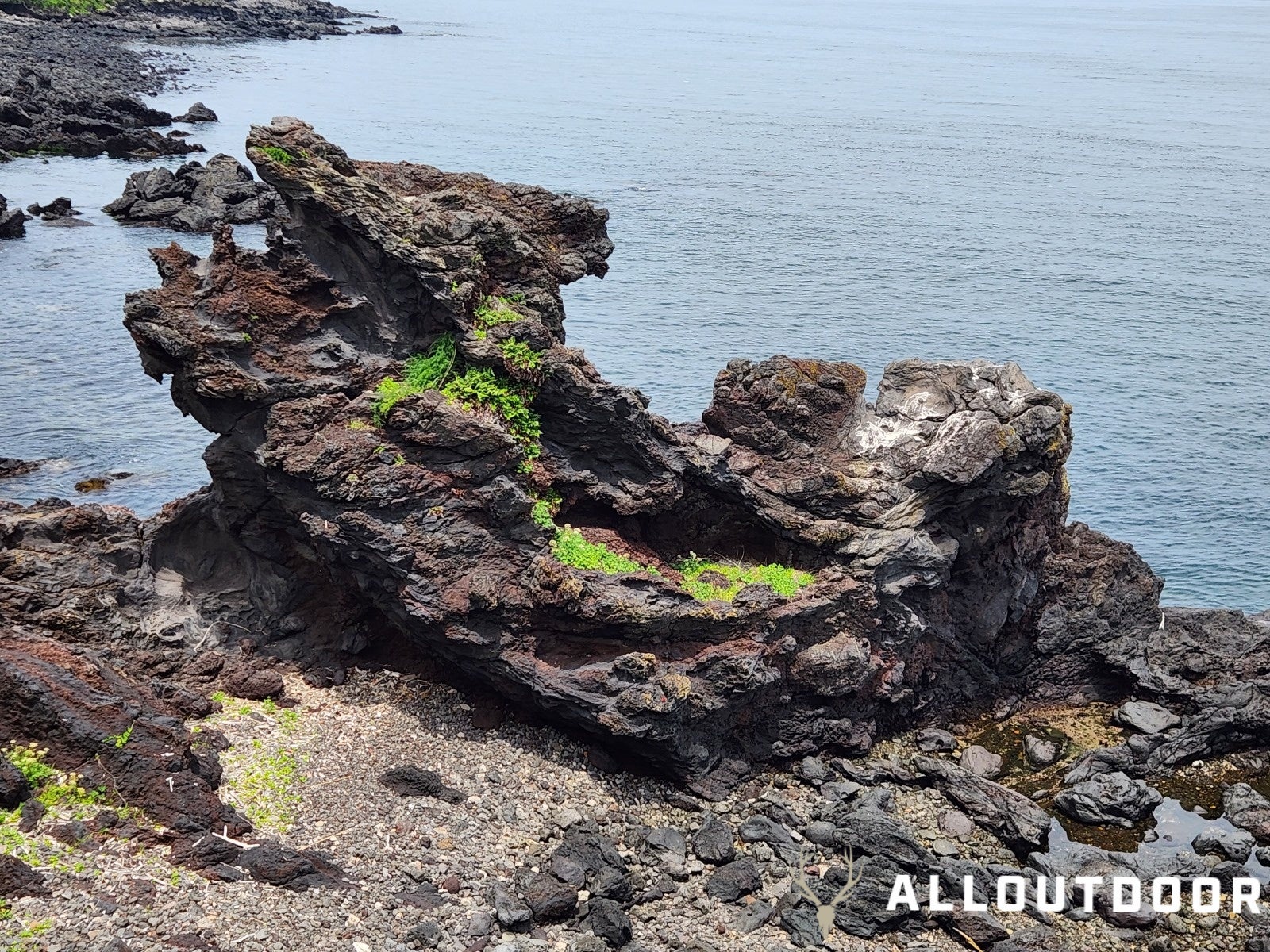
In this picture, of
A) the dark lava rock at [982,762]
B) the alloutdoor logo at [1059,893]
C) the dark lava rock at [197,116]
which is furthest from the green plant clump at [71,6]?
the alloutdoor logo at [1059,893]

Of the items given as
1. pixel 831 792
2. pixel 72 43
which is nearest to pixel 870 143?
pixel 72 43

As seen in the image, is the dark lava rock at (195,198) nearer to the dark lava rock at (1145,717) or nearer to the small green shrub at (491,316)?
the small green shrub at (491,316)

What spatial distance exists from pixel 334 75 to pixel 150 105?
107ft

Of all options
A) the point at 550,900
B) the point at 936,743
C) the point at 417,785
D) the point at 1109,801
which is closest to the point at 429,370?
the point at 417,785

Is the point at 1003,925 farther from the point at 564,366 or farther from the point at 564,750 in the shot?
the point at 564,366

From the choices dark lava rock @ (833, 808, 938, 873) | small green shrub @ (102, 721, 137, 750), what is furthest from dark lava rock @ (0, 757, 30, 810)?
dark lava rock @ (833, 808, 938, 873)

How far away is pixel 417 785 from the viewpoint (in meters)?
23.0

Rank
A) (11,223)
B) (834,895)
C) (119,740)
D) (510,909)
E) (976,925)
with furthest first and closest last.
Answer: (11,223)
(834,895)
(976,925)
(510,909)
(119,740)

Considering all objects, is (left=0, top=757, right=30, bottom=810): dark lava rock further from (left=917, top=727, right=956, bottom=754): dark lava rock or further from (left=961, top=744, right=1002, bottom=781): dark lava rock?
(left=961, top=744, right=1002, bottom=781): dark lava rock

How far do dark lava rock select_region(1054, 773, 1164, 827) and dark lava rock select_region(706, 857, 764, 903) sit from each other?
25.8 ft

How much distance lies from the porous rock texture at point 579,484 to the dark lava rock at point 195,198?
1809 inches

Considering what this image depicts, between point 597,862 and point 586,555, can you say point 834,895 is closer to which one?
point 597,862

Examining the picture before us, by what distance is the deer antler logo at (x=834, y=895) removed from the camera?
21.4m

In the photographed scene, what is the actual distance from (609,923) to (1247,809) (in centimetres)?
1506
